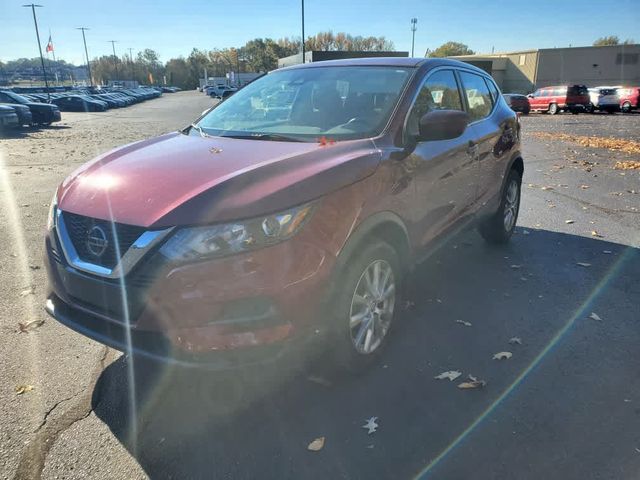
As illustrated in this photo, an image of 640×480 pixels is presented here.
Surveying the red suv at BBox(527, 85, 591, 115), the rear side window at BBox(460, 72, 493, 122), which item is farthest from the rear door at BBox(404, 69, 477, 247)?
the red suv at BBox(527, 85, 591, 115)

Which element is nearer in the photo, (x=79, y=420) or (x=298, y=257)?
(x=298, y=257)

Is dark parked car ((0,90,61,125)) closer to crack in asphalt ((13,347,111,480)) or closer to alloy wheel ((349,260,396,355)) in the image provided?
crack in asphalt ((13,347,111,480))

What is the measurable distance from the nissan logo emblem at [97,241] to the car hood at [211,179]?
0.08m

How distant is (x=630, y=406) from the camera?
2814 millimetres

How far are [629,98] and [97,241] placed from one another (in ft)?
117

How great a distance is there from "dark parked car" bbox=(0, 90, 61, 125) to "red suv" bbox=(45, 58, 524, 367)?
74.1 feet

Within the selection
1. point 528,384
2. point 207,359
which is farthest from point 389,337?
point 207,359

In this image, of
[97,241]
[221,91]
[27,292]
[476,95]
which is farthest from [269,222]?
[221,91]

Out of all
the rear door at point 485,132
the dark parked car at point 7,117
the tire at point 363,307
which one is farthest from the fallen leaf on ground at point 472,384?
the dark parked car at point 7,117

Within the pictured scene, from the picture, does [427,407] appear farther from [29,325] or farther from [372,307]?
[29,325]

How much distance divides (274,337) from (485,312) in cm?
230

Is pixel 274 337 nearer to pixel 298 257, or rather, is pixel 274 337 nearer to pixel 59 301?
pixel 298 257

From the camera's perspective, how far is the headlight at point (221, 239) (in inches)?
88.0

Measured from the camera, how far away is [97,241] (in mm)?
2463
